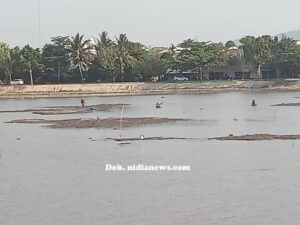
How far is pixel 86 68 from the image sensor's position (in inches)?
4311

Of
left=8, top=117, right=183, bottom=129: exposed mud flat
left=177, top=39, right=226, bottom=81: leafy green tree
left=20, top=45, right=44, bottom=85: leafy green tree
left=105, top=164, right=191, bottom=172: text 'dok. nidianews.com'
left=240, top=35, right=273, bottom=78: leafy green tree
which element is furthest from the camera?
left=177, top=39, right=226, bottom=81: leafy green tree

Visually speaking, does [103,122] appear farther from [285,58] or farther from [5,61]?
[285,58]

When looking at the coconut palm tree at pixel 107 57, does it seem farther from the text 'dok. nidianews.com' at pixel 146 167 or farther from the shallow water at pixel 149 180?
the text 'dok. nidianews.com' at pixel 146 167

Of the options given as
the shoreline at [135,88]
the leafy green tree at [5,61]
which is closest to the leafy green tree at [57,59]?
the shoreline at [135,88]

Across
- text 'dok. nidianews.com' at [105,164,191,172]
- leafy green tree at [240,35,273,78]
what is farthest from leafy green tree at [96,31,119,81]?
text 'dok. nidianews.com' at [105,164,191,172]

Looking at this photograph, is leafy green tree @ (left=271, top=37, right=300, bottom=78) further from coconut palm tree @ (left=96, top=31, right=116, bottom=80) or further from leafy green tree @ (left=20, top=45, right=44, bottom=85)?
leafy green tree @ (left=20, top=45, right=44, bottom=85)

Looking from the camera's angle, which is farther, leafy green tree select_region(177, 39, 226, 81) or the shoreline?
leafy green tree select_region(177, 39, 226, 81)

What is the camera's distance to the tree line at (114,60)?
106m

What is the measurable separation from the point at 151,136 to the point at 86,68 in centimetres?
6970

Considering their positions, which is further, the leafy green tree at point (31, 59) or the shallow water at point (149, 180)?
the leafy green tree at point (31, 59)

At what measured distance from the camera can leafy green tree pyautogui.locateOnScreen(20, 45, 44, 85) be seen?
10544 cm

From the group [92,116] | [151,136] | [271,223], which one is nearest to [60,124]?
[92,116]

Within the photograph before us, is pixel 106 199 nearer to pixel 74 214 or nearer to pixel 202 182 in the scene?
pixel 74 214

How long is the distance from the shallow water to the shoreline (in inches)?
2287
